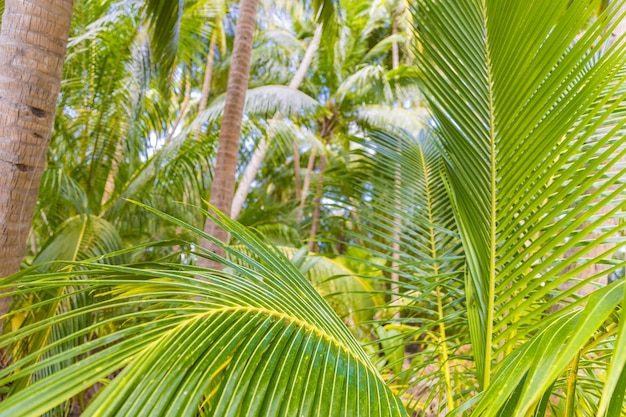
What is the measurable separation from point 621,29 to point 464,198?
1.14m

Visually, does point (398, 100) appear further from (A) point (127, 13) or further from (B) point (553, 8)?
(B) point (553, 8)

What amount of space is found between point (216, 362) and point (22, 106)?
1.03 metres

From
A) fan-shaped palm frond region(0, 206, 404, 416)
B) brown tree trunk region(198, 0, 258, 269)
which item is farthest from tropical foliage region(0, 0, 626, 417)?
brown tree trunk region(198, 0, 258, 269)

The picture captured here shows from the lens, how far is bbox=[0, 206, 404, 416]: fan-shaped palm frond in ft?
1.53

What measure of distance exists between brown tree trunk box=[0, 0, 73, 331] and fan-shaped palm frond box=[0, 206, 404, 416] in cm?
65

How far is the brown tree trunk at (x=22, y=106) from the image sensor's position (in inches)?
44.4

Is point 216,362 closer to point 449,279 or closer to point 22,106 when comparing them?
point 449,279

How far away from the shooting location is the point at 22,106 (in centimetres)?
114

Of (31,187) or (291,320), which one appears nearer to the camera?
(291,320)

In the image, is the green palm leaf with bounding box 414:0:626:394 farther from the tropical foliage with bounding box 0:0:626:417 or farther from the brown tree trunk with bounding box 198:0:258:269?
the brown tree trunk with bounding box 198:0:258:269

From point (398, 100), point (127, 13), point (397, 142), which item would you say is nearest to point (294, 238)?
point (127, 13)

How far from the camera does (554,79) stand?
792 millimetres

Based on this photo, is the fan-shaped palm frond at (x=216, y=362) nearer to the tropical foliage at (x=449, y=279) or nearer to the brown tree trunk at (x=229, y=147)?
the tropical foliage at (x=449, y=279)

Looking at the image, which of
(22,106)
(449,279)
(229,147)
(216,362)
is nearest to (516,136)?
(449,279)
